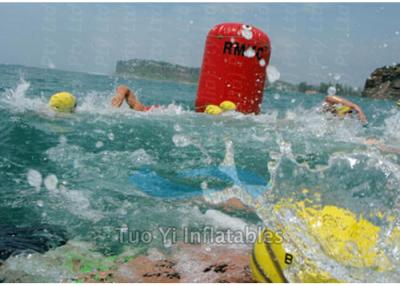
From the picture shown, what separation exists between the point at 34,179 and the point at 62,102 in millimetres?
2951

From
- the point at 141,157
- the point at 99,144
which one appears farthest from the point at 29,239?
the point at 99,144

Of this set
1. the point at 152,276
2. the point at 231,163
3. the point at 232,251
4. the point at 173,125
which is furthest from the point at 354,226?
the point at 173,125

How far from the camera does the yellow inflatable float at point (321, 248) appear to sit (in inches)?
81.7

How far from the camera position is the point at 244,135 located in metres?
6.46

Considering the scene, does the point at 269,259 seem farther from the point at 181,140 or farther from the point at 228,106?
the point at 228,106

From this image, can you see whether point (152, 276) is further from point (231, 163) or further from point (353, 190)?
point (231, 163)

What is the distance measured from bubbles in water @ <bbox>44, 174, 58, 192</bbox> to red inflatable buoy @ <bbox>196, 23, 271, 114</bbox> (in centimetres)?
447

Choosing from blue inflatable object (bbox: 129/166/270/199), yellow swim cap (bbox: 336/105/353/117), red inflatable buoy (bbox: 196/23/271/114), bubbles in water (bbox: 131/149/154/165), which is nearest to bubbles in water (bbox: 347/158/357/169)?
blue inflatable object (bbox: 129/166/270/199)

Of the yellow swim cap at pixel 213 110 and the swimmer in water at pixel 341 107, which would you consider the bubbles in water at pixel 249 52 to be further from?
the swimmer in water at pixel 341 107

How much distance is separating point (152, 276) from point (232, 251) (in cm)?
64

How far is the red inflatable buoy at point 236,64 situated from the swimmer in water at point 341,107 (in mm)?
1400

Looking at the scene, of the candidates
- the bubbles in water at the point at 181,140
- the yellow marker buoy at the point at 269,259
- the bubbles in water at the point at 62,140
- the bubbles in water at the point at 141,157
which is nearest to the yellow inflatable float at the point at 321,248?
the yellow marker buoy at the point at 269,259

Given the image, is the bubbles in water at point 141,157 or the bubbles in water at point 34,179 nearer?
the bubbles in water at point 34,179

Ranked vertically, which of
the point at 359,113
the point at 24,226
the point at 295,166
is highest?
the point at 359,113
